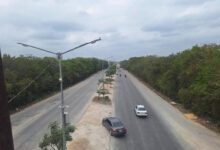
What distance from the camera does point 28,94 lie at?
2219 inches

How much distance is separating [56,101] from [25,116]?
16627mm

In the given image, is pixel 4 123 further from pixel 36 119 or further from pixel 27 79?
pixel 27 79

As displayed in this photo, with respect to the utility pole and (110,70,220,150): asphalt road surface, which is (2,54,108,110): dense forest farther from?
the utility pole

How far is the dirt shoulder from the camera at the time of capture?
30.3m

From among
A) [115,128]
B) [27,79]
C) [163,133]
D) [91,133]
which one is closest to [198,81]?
[163,133]

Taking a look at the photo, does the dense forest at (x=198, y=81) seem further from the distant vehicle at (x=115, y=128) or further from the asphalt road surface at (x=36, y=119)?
the asphalt road surface at (x=36, y=119)

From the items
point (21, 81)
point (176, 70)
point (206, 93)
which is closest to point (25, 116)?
point (21, 81)

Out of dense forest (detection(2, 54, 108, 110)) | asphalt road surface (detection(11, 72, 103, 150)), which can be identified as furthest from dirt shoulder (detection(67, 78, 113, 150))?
dense forest (detection(2, 54, 108, 110))

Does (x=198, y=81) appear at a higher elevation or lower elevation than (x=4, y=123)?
lower

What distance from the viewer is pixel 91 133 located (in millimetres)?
35156

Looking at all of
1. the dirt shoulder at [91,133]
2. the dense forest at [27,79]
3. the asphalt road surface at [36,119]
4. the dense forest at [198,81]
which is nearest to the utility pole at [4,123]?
the dirt shoulder at [91,133]

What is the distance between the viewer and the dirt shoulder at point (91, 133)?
30.3 m

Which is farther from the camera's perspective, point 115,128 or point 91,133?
point 91,133

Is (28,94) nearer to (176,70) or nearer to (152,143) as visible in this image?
(176,70)
